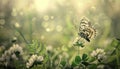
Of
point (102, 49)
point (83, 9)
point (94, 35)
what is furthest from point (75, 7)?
point (102, 49)

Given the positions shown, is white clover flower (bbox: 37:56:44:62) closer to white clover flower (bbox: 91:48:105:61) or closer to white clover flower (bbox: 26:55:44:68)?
white clover flower (bbox: 26:55:44:68)

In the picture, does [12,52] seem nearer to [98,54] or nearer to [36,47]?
[36,47]

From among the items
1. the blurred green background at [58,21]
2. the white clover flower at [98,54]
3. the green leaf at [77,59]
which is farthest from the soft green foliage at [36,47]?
the white clover flower at [98,54]

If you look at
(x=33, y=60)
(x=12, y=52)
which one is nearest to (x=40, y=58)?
(x=33, y=60)

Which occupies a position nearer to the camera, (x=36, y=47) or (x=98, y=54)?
(x=98, y=54)

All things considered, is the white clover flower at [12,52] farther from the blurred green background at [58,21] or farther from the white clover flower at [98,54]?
the white clover flower at [98,54]

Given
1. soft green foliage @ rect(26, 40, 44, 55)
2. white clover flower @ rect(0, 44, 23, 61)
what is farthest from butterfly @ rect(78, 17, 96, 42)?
white clover flower @ rect(0, 44, 23, 61)
